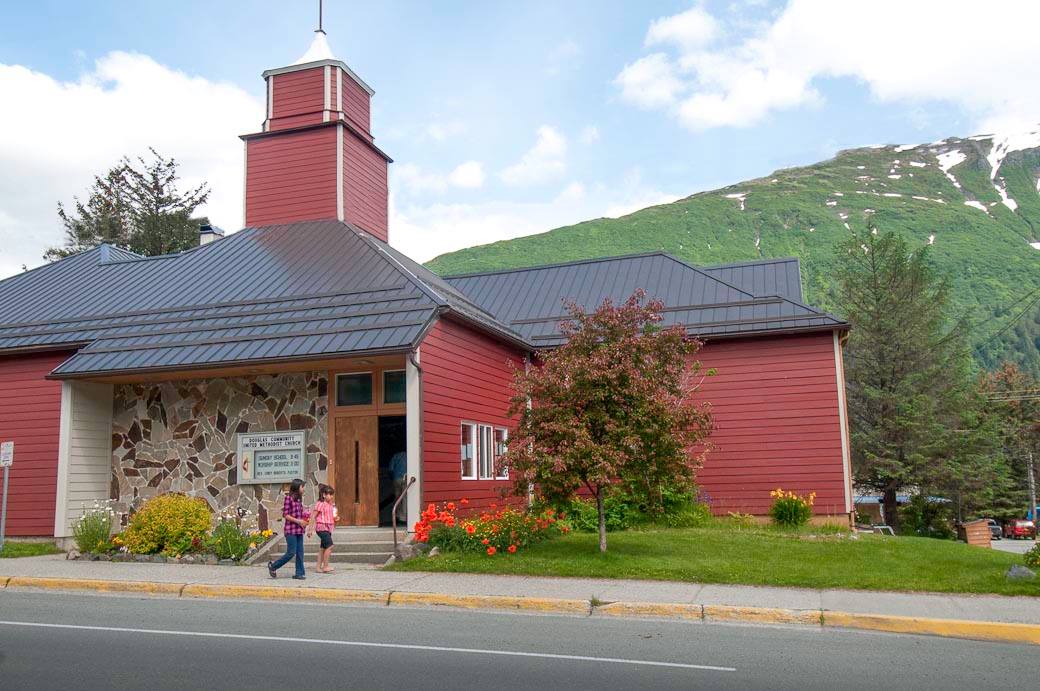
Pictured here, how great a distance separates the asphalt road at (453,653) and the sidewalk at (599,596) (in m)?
0.33

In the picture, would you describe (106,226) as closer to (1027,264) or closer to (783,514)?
(783,514)

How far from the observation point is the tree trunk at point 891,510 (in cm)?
3108

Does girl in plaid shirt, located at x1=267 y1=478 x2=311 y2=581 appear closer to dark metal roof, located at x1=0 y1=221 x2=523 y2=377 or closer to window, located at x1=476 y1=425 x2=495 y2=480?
dark metal roof, located at x1=0 y1=221 x2=523 y2=377

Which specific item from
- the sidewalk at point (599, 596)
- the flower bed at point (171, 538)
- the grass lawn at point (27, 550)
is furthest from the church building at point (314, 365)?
the sidewalk at point (599, 596)

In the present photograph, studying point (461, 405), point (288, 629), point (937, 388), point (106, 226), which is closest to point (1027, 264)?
point (937, 388)

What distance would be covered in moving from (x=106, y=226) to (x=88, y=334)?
30943 mm

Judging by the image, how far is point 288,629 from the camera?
368 inches

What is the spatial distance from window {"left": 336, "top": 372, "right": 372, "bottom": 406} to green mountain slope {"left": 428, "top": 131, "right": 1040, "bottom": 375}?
76.6 meters

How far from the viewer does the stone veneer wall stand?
17.1 metres

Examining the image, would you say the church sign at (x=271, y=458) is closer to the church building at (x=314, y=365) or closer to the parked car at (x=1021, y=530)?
the church building at (x=314, y=365)

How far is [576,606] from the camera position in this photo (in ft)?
35.6

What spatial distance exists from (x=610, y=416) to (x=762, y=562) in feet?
10.2

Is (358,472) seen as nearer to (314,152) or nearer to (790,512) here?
(790,512)

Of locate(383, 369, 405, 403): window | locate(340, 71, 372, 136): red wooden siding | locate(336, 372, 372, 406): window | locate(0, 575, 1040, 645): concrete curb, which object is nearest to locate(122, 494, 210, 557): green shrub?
locate(0, 575, 1040, 645): concrete curb
